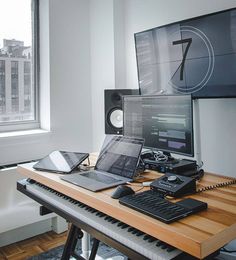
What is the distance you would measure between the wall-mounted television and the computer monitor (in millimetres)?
322

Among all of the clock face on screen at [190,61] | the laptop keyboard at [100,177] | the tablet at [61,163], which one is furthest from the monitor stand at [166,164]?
the clock face on screen at [190,61]

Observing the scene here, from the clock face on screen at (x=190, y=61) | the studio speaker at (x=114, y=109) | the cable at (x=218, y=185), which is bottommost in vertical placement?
the cable at (x=218, y=185)

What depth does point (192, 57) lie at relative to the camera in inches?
76.5

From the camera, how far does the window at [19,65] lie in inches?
105

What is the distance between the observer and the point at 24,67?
2783 millimetres

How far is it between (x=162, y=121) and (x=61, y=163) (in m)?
0.62

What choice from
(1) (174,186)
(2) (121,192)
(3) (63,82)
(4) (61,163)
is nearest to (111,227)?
(2) (121,192)

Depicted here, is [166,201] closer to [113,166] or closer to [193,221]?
[193,221]

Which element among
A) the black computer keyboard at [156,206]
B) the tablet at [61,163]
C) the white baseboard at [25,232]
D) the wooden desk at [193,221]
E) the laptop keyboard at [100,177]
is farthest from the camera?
the white baseboard at [25,232]

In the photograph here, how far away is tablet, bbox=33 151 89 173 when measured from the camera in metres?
1.76

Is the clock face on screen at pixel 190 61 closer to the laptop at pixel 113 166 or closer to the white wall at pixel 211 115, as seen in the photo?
the white wall at pixel 211 115

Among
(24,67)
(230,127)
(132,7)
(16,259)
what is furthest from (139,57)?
(16,259)

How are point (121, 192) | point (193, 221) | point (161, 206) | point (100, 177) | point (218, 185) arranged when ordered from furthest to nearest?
point (100, 177) < point (218, 185) < point (121, 192) < point (161, 206) < point (193, 221)

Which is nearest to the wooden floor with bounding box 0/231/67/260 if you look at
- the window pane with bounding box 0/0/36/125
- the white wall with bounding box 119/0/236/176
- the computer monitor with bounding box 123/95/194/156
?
the window pane with bounding box 0/0/36/125
